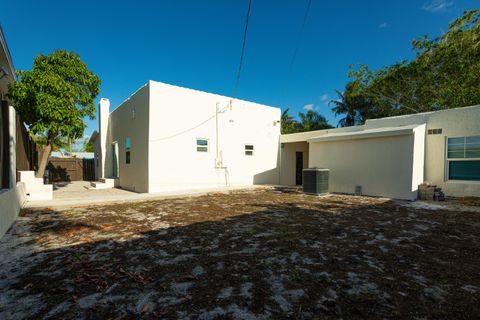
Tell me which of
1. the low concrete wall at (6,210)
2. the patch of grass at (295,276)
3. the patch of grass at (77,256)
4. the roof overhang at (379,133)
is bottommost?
the patch of grass at (77,256)

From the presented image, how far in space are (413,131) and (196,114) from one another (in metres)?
8.74

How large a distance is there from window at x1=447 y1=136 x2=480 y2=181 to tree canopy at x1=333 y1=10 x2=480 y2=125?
310 inches

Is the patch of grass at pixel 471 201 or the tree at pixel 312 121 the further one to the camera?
the tree at pixel 312 121

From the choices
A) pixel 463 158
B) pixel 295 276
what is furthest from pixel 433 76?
pixel 295 276

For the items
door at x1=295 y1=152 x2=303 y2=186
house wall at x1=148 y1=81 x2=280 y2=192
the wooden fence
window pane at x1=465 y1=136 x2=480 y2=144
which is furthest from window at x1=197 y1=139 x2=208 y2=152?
the wooden fence

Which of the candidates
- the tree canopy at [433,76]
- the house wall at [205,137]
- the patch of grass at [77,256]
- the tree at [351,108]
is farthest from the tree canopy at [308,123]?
the patch of grass at [77,256]

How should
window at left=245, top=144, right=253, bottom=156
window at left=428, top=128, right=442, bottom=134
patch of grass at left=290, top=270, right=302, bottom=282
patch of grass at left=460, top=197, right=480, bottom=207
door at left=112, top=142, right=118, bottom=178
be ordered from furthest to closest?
door at left=112, top=142, right=118, bottom=178 → window at left=245, top=144, right=253, bottom=156 → window at left=428, top=128, right=442, bottom=134 → patch of grass at left=460, top=197, right=480, bottom=207 → patch of grass at left=290, top=270, right=302, bottom=282

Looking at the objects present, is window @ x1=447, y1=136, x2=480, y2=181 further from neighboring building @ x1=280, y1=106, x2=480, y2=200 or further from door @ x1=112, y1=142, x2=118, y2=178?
door @ x1=112, y1=142, x2=118, y2=178

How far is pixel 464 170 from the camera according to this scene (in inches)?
316

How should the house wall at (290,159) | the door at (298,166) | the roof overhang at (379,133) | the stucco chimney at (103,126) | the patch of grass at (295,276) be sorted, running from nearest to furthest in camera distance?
the patch of grass at (295,276), the roof overhang at (379,133), the house wall at (290,159), the door at (298,166), the stucco chimney at (103,126)

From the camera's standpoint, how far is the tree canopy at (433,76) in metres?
12.6

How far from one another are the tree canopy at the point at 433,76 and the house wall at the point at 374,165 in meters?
9.02

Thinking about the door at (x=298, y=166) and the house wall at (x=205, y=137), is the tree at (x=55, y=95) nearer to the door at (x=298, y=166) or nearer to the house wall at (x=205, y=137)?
the house wall at (x=205, y=137)

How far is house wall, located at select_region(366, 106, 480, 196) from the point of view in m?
7.82
